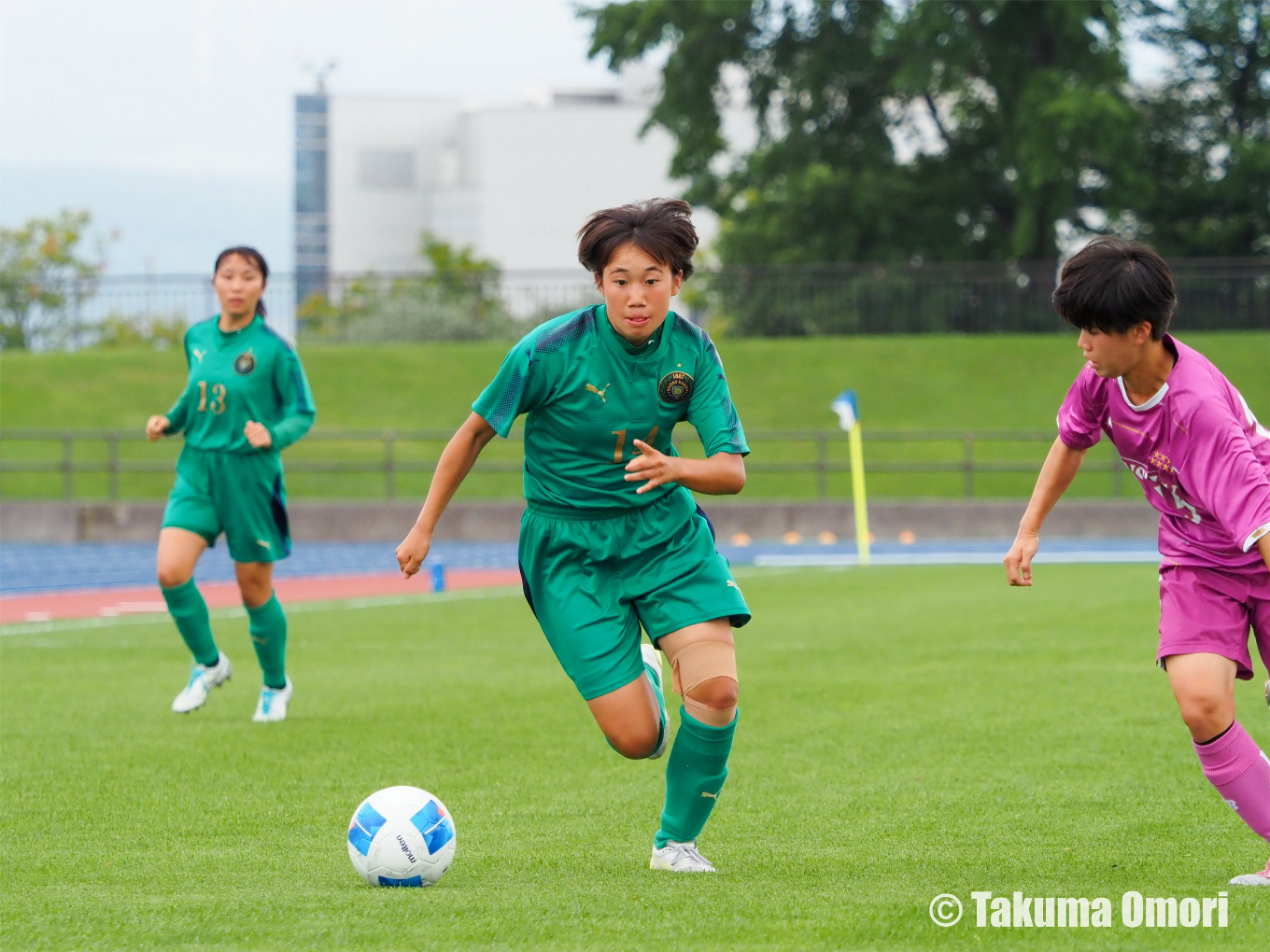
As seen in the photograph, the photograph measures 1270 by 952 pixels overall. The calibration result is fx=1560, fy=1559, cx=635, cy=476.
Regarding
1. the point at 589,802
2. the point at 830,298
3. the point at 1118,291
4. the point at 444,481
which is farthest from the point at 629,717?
the point at 830,298

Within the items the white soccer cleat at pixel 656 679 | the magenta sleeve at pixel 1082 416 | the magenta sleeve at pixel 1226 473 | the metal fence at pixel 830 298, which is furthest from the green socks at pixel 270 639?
the metal fence at pixel 830 298

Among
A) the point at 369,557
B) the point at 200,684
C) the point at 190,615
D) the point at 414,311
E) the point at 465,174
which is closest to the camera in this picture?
the point at 190,615

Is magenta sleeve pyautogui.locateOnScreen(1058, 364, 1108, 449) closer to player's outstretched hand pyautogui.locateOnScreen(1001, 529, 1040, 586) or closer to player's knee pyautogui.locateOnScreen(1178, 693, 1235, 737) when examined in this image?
player's outstretched hand pyautogui.locateOnScreen(1001, 529, 1040, 586)

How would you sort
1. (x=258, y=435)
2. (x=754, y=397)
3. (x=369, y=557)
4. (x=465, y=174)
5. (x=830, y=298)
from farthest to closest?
(x=465, y=174)
(x=830, y=298)
(x=754, y=397)
(x=369, y=557)
(x=258, y=435)

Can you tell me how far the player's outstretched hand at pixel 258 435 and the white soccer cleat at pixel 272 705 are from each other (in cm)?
127

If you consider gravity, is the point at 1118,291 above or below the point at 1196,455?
above

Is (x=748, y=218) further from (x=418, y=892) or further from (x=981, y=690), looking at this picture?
(x=418, y=892)

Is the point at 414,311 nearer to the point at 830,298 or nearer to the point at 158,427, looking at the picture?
the point at 830,298

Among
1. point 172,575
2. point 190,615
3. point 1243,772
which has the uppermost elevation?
point 1243,772

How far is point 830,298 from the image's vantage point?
31.3 m

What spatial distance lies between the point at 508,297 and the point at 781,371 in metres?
6.14

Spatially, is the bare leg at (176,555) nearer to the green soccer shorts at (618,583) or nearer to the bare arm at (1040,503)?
the green soccer shorts at (618,583)

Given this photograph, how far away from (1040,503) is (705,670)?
1.13m

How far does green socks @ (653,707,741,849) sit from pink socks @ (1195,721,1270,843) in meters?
1.32
